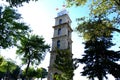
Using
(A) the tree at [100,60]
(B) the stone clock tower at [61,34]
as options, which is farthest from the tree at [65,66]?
(B) the stone clock tower at [61,34]

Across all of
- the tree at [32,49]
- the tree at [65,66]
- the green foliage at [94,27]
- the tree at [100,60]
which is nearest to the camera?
the green foliage at [94,27]

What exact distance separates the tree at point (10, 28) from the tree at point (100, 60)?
11.8 m

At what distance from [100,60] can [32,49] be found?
49.1 ft

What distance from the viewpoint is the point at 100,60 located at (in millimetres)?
32500

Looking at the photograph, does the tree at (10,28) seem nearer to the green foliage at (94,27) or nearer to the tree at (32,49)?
the tree at (32,49)

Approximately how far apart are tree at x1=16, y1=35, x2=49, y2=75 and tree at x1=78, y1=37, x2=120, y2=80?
10861 millimetres

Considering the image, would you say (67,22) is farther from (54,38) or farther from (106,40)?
(106,40)

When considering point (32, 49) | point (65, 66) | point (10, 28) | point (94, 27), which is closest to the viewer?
point (94, 27)

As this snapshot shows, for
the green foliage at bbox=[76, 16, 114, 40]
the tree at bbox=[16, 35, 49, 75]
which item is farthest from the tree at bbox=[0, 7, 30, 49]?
the green foliage at bbox=[76, 16, 114, 40]

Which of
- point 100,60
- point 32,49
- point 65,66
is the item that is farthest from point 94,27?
point 32,49

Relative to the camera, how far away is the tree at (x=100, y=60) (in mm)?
30891

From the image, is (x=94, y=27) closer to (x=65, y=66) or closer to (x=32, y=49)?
(x=65, y=66)

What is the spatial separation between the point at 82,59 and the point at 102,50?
12.8 ft

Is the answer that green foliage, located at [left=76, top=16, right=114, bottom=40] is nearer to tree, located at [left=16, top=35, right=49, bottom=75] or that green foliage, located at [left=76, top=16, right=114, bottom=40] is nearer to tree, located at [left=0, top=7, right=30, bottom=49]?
tree, located at [left=0, top=7, right=30, bottom=49]
